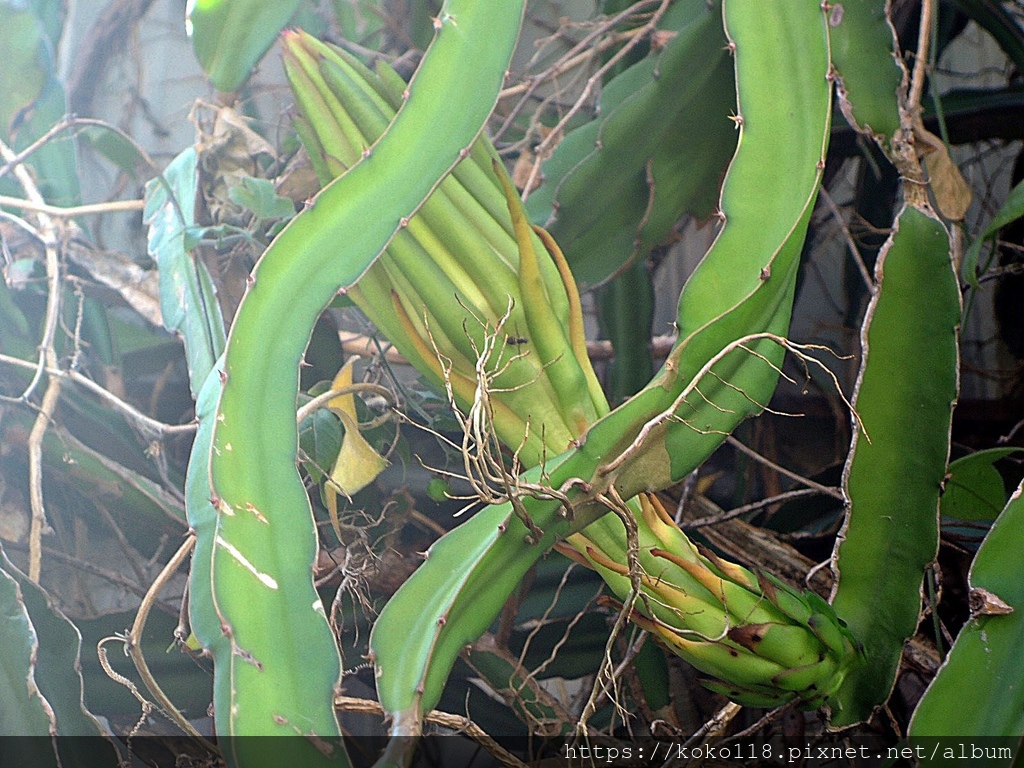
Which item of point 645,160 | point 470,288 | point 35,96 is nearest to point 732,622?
point 470,288

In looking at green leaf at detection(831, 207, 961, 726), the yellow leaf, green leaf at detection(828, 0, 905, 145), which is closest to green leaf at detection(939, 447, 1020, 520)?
green leaf at detection(831, 207, 961, 726)

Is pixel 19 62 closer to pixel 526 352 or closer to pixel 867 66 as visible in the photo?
pixel 526 352

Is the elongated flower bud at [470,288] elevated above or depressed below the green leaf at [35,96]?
below

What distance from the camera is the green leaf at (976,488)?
0.65 metres

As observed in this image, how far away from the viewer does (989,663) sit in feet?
1.60

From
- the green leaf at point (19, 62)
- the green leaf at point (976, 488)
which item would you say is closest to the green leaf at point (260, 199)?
the green leaf at point (19, 62)

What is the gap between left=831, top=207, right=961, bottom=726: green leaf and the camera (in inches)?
21.9

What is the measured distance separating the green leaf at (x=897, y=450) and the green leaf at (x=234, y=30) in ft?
1.76

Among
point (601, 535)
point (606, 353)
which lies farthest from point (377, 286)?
point (606, 353)

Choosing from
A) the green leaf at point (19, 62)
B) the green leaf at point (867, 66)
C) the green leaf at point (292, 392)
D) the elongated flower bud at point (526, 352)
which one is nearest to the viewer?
the green leaf at point (292, 392)

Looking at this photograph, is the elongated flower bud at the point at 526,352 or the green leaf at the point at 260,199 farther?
the green leaf at the point at 260,199

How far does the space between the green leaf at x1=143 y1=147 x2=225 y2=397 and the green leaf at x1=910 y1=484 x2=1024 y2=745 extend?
510mm

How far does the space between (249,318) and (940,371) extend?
0.45 meters

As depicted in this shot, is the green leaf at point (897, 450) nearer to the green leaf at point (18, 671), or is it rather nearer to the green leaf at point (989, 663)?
the green leaf at point (989, 663)
